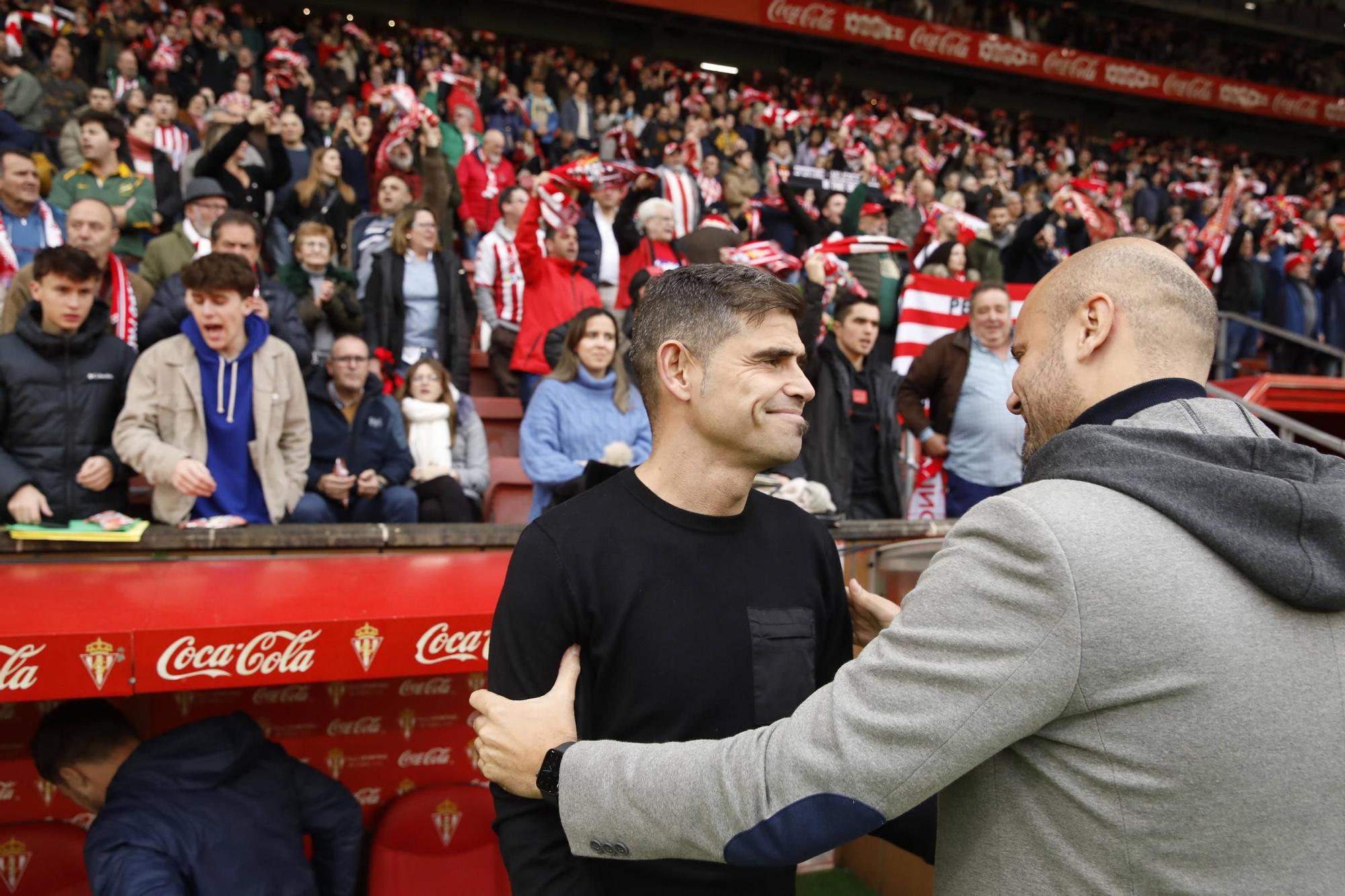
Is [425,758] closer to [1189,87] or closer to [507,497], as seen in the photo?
[507,497]

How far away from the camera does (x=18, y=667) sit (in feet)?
8.41

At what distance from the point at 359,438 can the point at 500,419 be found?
A: 6.27ft

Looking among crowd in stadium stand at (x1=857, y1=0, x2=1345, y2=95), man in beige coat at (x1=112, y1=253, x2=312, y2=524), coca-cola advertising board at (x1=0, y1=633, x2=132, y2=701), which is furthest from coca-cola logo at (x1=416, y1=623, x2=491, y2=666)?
crowd in stadium stand at (x1=857, y1=0, x2=1345, y2=95)

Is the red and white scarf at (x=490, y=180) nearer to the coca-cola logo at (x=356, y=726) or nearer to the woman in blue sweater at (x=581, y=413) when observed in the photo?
the woman in blue sweater at (x=581, y=413)

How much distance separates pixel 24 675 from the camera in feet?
8.43

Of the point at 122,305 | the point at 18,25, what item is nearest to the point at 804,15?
the point at 18,25

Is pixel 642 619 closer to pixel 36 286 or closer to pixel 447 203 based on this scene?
pixel 36 286

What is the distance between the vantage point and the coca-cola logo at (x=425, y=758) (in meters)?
3.96

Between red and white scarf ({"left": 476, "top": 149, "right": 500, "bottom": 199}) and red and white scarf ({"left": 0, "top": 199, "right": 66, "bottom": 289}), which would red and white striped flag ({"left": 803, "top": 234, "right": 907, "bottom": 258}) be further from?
red and white scarf ({"left": 0, "top": 199, "right": 66, "bottom": 289})

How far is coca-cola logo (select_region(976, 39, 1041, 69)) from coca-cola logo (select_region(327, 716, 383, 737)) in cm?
2472

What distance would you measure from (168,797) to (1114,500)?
261cm

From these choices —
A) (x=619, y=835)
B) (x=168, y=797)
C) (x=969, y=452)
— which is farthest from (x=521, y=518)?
(x=619, y=835)

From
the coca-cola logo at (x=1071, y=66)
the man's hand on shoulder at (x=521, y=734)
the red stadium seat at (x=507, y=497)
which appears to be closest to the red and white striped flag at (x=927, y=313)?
the red stadium seat at (x=507, y=497)

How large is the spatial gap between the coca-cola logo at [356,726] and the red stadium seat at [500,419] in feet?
11.5
